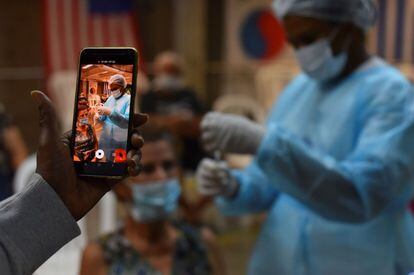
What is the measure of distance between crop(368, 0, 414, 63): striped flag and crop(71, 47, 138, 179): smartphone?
3.91m

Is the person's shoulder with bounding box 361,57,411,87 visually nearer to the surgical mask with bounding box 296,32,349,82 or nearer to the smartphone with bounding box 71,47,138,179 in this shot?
the surgical mask with bounding box 296,32,349,82

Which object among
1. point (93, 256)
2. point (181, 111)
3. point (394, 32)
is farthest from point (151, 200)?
point (394, 32)

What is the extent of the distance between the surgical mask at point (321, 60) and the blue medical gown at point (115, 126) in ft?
2.32

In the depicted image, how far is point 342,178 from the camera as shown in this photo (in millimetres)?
1184

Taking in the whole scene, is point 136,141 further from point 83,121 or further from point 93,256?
point 93,256

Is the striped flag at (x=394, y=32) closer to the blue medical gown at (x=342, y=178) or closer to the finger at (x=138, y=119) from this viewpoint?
the blue medical gown at (x=342, y=178)

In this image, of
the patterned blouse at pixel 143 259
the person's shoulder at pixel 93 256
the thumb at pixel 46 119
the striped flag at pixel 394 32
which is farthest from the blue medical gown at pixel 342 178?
the striped flag at pixel 394 32

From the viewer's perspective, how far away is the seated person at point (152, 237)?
67.7 inches

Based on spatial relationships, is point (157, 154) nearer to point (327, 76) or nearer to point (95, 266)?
point (95, 266)

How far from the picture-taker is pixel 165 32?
6.02 meters

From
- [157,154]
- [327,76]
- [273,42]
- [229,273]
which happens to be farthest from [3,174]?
[273,42]

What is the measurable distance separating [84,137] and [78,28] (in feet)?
13.9

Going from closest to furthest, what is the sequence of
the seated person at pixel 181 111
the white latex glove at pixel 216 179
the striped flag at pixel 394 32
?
the white latex glove at pixel 216 179, the seated person at pixel 181 111, the striped flag at pixel 394 32

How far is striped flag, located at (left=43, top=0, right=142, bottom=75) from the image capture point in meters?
4.68
